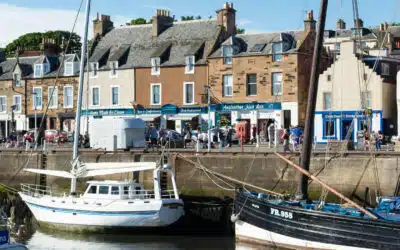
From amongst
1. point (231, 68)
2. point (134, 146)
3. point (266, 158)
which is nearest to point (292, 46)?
point (231, 68)

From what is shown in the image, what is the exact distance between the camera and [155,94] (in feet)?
184

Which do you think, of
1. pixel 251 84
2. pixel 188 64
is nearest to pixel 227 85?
pixel 251 84

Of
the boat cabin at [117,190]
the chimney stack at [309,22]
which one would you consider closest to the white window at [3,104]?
the chimney stack at [309,22]

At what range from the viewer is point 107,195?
3173 centimetres

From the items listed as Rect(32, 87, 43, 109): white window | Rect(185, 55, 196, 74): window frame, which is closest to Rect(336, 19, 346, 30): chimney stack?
Rect(185, 55, 196, 74): window frame

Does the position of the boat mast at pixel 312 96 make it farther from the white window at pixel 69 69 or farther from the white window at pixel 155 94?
the white window at pixel 69 69

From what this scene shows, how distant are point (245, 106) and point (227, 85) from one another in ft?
7.03

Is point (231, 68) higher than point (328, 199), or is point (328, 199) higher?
point (231, 68)

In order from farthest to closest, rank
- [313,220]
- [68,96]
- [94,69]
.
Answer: [68,96] → [94,69] → [313,220]

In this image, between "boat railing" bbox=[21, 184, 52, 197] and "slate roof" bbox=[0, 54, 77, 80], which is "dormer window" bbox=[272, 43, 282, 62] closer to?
"slate roof" bbox=[0, 54, 77, 80]

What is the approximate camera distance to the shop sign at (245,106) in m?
50.9

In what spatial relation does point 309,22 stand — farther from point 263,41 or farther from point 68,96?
point 68,96

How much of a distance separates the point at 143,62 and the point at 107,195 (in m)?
26.2

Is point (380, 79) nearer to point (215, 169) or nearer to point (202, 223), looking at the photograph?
point (215, 169)
